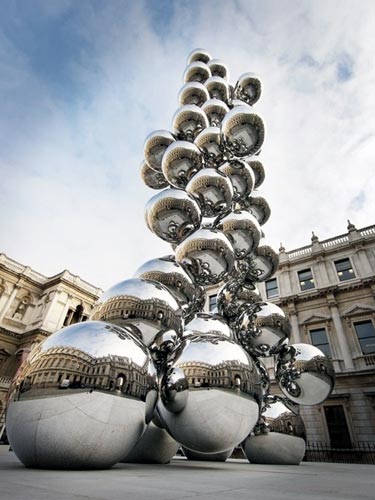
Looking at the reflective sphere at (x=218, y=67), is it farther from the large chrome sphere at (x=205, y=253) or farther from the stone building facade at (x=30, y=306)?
the stone building facade at (x=30, y=306)

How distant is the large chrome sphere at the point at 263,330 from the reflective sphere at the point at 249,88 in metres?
4.26

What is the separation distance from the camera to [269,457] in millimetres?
3539

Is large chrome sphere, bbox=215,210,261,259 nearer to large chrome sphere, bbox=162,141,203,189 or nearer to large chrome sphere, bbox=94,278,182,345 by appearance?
large chrome sphere, bbox=162,141,203,189

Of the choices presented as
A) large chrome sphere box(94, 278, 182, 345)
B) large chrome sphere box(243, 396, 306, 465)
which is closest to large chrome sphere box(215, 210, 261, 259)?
large chrome sphere box(94, 278, 182, 345)

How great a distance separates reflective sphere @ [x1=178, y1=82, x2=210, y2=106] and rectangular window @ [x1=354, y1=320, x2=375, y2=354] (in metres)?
15.1

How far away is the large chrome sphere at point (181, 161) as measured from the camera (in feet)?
12.7

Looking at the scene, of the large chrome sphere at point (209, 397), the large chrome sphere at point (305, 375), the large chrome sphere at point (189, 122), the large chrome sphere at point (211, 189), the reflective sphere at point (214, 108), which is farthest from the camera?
the reflective sphere at point (214, 108)

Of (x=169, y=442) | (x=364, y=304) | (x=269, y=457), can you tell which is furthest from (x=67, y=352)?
(x=364, y=304)

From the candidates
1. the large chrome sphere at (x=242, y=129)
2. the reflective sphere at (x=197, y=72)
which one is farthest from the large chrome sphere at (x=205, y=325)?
the reflective sphere at (x=197, y=72)

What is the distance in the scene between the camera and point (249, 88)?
5445 millimetres

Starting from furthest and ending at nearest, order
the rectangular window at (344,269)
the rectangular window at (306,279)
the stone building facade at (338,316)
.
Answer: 1. the rectangular window at (306,279)
2. the rectangular window at (344,269)
3. the stone building facade at (338,316)

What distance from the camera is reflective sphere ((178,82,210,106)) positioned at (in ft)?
16.1

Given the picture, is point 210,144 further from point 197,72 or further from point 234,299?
point 234,299

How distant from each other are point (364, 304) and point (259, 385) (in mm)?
15865
